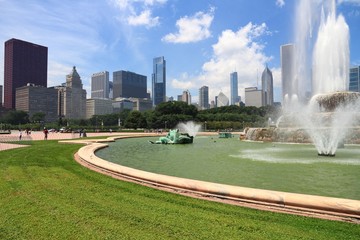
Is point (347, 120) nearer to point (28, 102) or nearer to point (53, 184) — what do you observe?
point (53, 184)

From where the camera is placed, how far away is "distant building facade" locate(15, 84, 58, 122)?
607 ft

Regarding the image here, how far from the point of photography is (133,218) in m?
6.05

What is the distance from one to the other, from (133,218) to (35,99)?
665ft

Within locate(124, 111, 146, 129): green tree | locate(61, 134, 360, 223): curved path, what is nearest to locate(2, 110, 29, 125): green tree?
locate(124, 111, 146, 129): green tree

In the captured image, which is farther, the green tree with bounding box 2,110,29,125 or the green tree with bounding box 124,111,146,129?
the green tree with bounding box 2,110,29,125

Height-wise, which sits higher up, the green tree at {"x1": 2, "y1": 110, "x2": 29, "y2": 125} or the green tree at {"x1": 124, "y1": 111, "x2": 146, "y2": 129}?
the green tree at {"x1": 2, "y1": 110, "x2": 29, "y2": 125}

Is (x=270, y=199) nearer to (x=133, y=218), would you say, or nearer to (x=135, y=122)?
(x=133, y=218)

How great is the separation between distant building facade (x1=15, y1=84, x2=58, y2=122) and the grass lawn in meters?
193

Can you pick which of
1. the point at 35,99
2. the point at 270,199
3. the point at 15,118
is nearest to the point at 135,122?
the point at 15,118

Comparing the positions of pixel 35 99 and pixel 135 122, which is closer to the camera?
pixel 135 122

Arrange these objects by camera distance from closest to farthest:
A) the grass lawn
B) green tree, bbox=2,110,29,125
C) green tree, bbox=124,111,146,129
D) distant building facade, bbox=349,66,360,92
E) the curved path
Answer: the grass lawn < the curved path < green tree, bbox=124,111,146,129 < distant building facade, bbox=349,66,360,92 < green tree, bbox=2,110,29,125

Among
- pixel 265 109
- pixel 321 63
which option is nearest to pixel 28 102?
pixel 265 109

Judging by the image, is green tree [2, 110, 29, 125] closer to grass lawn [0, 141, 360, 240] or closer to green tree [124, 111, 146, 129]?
green tree [124, 111, 146, 129]

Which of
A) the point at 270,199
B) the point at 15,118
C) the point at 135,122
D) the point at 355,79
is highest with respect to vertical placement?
the point at 355,79
